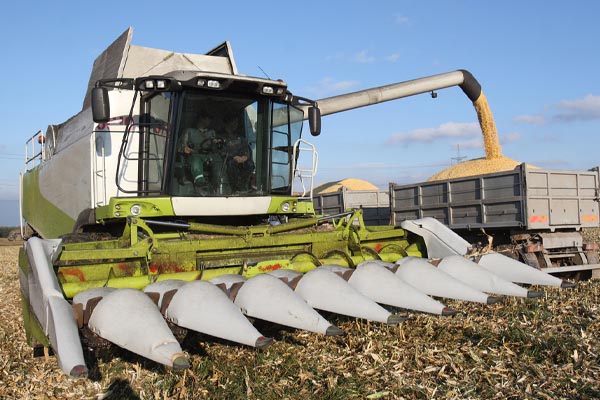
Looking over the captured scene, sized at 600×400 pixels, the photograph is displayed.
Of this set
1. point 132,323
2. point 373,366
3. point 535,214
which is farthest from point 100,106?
point 535,214

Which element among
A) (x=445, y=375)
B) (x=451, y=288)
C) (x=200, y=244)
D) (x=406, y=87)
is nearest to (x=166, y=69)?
(x=200, y=244)

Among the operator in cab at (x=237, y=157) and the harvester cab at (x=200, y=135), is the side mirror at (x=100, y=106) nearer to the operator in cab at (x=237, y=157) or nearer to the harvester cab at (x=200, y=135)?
the harvester cab at (x=200, y=135)

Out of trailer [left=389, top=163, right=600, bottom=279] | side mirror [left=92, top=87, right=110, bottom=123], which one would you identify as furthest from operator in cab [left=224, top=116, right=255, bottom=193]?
trailer [left=389, top=163, right=600, bottom=279]

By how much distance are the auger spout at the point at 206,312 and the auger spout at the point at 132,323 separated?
14 centimetres

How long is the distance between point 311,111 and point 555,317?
296 centimetres

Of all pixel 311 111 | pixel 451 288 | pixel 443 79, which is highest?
pixel 443 79

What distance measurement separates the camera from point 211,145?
5.08 m

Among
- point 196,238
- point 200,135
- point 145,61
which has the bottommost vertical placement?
point 196,238

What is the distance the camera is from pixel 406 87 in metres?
11.3

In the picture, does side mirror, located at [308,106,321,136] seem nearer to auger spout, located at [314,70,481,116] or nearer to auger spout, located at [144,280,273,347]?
auger spout, located at [144,280,273,347]

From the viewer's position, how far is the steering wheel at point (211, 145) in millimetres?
5047

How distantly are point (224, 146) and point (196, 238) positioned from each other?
92cm

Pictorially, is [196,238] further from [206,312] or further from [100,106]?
[206,312]

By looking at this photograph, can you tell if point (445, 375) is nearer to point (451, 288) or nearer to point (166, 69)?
point (451, 288)
